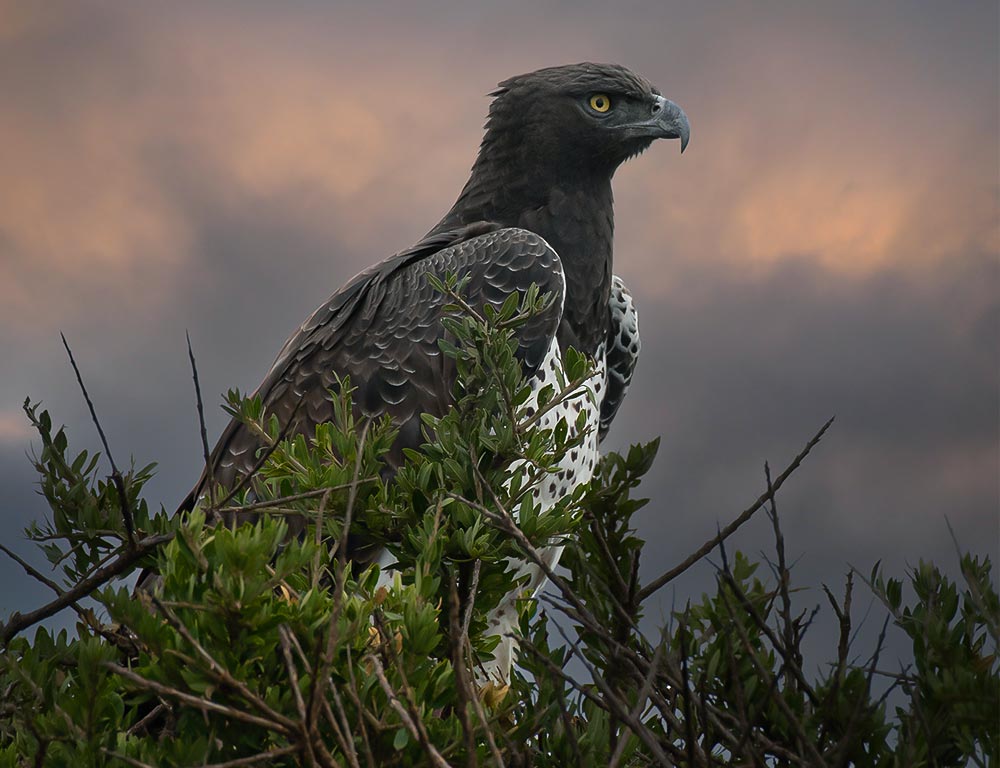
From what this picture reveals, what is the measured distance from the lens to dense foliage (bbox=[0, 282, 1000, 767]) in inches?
105

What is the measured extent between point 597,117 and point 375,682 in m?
5.13

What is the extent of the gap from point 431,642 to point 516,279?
139 inches

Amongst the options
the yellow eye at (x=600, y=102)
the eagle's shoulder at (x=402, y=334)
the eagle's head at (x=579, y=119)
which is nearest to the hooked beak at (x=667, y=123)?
the eagle's head at (x=579, y=119)

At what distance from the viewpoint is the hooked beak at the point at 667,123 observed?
7.31 m

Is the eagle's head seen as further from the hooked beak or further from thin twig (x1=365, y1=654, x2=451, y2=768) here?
Answer: thin twig (x1=365, y1=654, x2=451, y2=768)

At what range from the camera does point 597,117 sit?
7199 mm

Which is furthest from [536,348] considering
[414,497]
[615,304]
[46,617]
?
[46,617]

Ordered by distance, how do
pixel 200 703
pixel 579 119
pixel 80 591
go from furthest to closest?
pixel 579 119 < pixel 80 591 < pixel 200 703

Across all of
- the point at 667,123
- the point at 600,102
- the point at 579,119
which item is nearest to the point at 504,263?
the point at 579,119

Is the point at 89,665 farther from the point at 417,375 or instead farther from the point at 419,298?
the point at 419,298

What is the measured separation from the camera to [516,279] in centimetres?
620

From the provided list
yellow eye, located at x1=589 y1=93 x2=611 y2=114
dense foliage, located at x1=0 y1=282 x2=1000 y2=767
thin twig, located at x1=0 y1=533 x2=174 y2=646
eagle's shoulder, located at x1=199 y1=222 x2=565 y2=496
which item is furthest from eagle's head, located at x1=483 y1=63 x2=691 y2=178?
thin twig, located at x1=0 y1=533 x2=174 y2=646

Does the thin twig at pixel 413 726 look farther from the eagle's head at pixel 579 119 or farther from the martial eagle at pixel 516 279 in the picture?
the eagle's head at pixel 579 119

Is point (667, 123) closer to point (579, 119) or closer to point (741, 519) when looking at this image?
point (579, 119)
